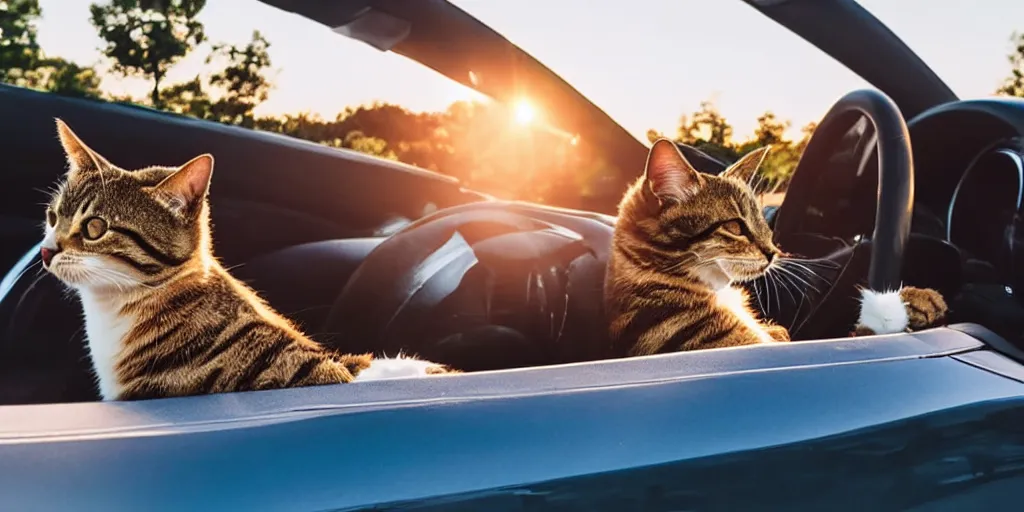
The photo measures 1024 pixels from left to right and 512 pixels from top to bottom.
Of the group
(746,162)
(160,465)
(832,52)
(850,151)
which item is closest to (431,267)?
(746,162)

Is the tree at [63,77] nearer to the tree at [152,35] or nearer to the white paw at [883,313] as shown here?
the tree at [152,35]

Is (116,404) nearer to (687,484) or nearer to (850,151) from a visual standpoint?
(687,484)

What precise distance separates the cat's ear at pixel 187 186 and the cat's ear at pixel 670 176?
66cm

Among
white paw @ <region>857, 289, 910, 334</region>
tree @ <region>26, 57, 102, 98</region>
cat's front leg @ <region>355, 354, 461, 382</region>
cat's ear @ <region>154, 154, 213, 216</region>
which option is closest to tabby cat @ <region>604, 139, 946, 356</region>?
white paw @ <region>857, 289, 910, 334</region>

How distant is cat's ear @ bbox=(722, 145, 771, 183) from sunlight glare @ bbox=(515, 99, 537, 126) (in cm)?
61

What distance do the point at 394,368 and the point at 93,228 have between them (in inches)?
17.0

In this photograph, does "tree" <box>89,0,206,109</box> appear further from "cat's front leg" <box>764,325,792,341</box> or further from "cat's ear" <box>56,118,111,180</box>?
"cat's front leg" <box>764,325,792,341</box>

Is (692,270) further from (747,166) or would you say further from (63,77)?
(63,77)

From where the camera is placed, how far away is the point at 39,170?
157 centimetres

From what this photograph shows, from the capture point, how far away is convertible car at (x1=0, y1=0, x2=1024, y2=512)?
867 millimetres

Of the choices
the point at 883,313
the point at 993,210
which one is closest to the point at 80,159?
the point at 883,313

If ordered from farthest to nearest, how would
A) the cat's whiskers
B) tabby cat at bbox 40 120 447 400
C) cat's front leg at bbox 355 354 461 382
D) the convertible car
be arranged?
the cat's whiskers
cat's front leg at bbox 355 354 461 382
tabby cat at bbox 40 120 447 400
the convertible car

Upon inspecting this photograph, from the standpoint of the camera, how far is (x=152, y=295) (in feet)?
3.75

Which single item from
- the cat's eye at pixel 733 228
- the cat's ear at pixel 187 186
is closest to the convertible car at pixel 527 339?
the cat's eye at pixel 733 228
